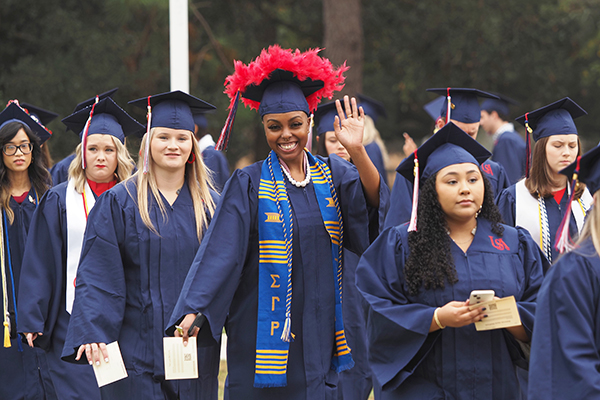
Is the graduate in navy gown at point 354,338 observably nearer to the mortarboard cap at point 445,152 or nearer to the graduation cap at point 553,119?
the graduation cap at point 553,119

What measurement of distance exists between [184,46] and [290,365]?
508 centimetres

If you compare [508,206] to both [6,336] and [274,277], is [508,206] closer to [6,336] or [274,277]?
[274,277]

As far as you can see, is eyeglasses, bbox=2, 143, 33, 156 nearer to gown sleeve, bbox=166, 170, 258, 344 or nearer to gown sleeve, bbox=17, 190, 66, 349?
gown sleeve, bbox=17, 190, 66, 349

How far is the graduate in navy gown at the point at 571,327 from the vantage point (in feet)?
9.31

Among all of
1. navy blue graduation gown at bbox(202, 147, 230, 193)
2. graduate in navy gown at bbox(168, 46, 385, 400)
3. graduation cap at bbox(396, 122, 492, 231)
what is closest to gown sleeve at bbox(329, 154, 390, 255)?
graduate in navy gown at bbox(168, 46, 385, 400)

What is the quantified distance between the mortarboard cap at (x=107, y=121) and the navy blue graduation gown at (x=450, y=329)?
2.60 metres

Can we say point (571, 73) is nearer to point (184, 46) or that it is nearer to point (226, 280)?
point (184, 46)

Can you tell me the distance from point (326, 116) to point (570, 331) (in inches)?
181

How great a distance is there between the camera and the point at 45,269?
535 centimetres

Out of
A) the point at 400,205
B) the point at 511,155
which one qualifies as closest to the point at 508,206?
the point at 400,205

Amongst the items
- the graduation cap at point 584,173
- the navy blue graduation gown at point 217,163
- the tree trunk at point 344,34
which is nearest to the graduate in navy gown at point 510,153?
the navy blue graduation gown at point 217,163

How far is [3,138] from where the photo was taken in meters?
6.18

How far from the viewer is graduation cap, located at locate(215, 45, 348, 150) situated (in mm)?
4133

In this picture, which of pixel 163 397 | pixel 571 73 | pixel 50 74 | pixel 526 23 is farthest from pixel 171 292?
pixel 571 73
